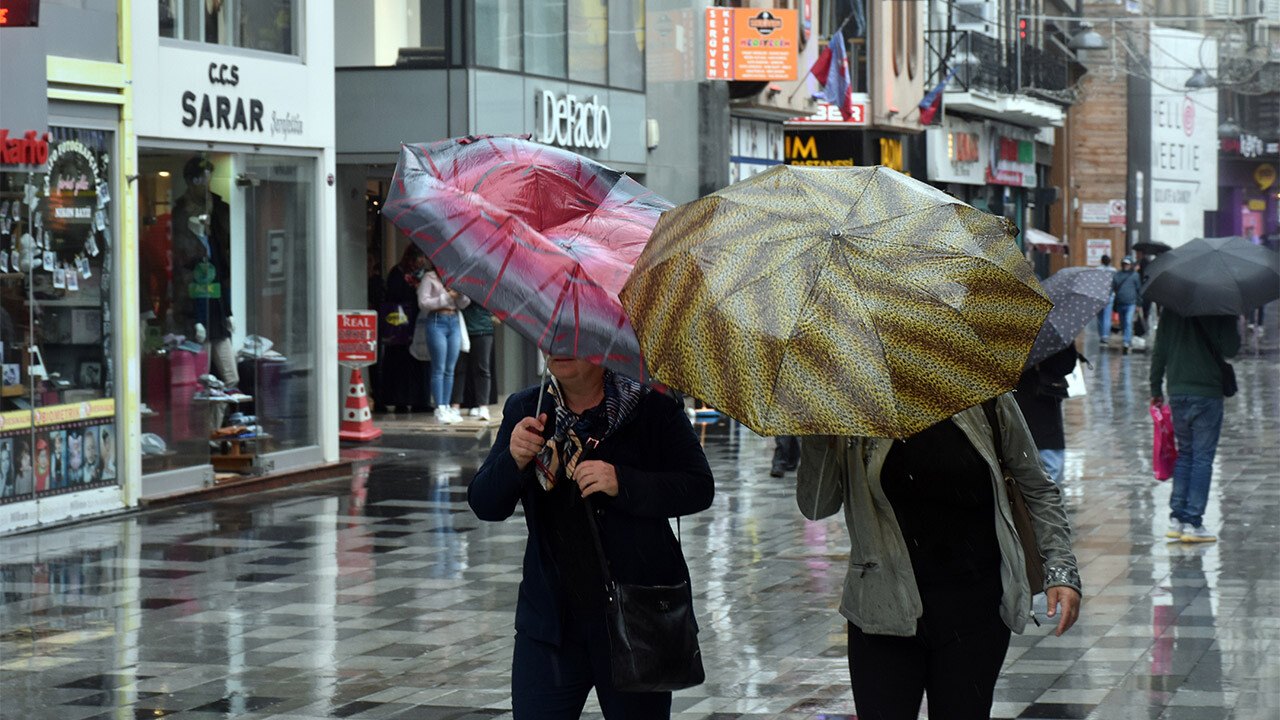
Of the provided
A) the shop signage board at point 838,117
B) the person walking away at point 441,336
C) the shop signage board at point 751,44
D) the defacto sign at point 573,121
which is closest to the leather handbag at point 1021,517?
the person walking away at point 441,336

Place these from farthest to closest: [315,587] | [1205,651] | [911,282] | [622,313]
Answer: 1. [315,587]
2. [1205,651]
3. [622,313]
4. [911,282]

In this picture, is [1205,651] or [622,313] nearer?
[622,313]

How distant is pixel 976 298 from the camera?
3861 mm

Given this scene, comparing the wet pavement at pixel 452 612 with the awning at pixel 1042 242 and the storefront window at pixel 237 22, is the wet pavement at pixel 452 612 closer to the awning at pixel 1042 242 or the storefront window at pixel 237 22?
the storefront window at pixel 237 22

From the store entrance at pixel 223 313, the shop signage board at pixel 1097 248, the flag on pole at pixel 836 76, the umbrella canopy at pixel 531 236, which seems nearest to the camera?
the umbrella canopy at pixel 531 236

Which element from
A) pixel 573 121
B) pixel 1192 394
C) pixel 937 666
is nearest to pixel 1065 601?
pixel 937 666

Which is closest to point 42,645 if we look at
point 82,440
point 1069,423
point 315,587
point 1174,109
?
point 315,587

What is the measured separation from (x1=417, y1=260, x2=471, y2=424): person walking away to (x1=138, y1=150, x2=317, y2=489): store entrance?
379 centimetres

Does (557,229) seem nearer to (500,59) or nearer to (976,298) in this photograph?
(976,298)

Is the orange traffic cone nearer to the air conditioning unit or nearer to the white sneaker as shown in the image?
the white sneaker

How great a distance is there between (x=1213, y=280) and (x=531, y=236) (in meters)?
7.66

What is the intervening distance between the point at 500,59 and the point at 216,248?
21.3ft

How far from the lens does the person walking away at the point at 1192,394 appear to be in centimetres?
1113

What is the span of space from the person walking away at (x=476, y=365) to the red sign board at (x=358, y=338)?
4.91ft
